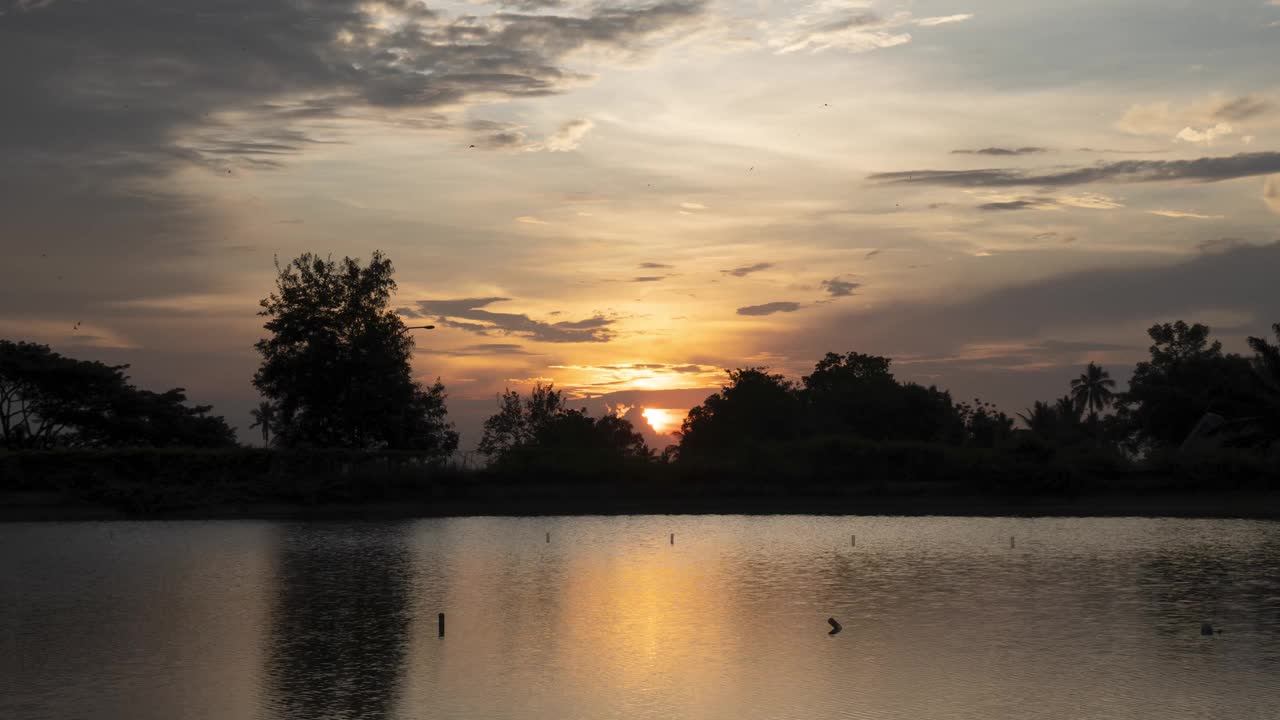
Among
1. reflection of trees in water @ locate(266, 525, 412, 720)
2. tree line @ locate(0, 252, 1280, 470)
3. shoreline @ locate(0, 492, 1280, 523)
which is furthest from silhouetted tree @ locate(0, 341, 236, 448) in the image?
reflection of trees in water @ locate(266, 525, 412, 720)

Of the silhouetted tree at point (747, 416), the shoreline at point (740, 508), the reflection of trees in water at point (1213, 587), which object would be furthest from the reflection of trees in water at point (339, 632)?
the silhouetted tree at point (747, 416)

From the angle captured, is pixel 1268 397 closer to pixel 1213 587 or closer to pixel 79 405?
pixel 1213 587

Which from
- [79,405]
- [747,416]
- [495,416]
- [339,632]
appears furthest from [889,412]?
[339,632]

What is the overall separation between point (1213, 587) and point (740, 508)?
35779mm

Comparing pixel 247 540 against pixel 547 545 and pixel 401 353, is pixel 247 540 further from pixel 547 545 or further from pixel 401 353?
pixel 401 353

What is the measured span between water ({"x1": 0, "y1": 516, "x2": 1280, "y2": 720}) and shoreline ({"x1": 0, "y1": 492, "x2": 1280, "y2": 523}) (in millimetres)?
16284

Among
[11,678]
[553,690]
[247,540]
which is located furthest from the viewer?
[247,540]

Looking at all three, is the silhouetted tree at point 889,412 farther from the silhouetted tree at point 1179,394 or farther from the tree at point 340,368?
the tree at point 340,368

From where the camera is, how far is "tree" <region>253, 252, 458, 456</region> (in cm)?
7688

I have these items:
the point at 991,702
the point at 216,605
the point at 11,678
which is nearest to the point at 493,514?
the point at 216,605

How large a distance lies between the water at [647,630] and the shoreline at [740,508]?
16284 millimetres

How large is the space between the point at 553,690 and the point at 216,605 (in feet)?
42.2

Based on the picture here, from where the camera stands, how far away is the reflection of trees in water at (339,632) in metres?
17.2

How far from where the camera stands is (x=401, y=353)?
80.1 m
